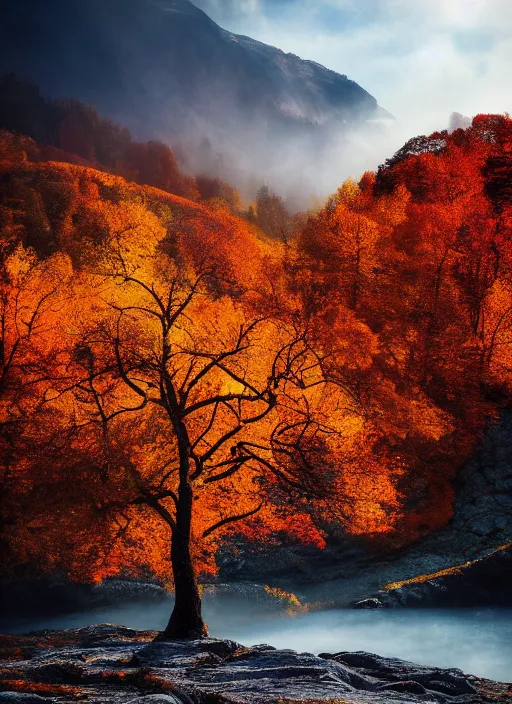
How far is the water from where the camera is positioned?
1767cm

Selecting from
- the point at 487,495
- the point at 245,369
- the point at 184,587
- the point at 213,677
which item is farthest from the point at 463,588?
the point at 213,677

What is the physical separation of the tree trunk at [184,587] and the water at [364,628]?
23.9 ft

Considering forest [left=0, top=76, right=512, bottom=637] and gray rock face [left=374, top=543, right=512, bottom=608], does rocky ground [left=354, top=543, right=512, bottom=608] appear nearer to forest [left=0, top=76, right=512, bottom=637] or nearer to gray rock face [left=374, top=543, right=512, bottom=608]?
gray rock face [left=374, top=543, right=512, bottom=608]

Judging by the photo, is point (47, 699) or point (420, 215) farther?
point (420, 215)

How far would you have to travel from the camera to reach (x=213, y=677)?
9125 mm

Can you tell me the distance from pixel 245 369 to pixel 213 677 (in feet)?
37.5

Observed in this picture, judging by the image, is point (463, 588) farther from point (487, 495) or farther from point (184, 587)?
point (184, 587)

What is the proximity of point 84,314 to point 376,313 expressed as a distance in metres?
19.3

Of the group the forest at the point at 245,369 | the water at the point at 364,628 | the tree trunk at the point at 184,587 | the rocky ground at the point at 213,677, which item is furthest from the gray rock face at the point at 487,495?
the tree trunk at the point at 184,587

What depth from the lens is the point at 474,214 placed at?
4072cm

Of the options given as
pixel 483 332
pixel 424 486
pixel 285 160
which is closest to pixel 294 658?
pixel 424 486

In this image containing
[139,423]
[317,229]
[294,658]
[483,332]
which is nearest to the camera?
[294,658]

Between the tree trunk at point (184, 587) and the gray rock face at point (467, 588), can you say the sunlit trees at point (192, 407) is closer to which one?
the tree trunk at point (184, 587)

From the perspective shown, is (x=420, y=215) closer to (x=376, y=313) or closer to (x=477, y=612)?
(x=376, y=313)
